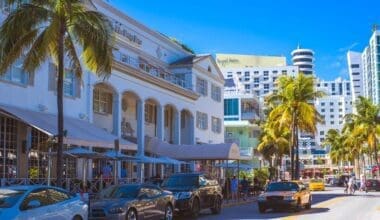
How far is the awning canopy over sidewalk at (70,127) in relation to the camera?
26.2m

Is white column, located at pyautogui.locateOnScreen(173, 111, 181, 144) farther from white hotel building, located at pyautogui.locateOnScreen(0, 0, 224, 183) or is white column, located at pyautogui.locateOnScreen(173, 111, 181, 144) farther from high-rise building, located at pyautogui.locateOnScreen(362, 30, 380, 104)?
high-rise building, located at pyautogui.locateOnScreen(362, 30, 380, 104)

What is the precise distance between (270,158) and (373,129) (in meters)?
13.1

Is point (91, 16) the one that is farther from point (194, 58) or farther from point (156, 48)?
point (194, 58)

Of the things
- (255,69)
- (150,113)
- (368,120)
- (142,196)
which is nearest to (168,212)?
(142,196)

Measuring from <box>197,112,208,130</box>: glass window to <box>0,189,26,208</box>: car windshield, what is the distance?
40.6 metres

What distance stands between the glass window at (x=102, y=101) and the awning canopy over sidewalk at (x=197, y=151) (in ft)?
15.9

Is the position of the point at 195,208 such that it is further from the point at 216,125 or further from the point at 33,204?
the point at 216,125

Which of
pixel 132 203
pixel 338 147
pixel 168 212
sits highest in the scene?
pixel 338 147

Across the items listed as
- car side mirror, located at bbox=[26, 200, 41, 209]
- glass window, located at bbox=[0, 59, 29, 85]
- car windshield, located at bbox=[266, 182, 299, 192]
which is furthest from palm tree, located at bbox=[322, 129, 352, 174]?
car side mirror, located at bbox=[26, 200, 41, 209]

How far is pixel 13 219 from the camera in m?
12.6

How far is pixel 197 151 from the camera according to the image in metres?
41.7

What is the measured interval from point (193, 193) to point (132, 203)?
537 centimetres

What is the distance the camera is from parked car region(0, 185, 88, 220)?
13.1m

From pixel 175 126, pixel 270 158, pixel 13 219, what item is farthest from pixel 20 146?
pixel 270 158
